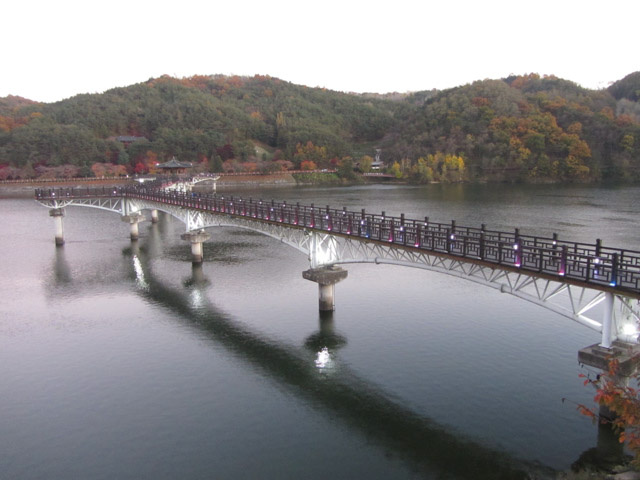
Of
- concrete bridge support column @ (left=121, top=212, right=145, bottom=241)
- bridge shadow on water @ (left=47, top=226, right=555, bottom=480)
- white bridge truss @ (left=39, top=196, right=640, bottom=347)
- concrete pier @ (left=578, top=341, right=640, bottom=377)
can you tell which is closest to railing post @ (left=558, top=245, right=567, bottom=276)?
white bridge truss @ (left=39, top=196, right=640, bottom=347)

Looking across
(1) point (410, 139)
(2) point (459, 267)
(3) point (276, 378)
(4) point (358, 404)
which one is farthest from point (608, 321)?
(1) point (410, 139)

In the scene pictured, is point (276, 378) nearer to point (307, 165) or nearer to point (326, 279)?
point (326, 279)

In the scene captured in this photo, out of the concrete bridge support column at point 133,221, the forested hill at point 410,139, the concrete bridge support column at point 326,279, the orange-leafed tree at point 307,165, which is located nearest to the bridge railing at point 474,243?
the concrete bridge support column at point 326,279

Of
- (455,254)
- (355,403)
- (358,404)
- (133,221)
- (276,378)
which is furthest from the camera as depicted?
(133,221)

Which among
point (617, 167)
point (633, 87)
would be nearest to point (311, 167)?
point (617, 167)

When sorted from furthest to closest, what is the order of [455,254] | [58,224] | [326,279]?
[58,224] < [326,279] < [455,254]

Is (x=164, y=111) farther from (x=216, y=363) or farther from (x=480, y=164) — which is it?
(x=216, y=363)

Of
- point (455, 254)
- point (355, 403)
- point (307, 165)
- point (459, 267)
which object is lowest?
point (355, 403)

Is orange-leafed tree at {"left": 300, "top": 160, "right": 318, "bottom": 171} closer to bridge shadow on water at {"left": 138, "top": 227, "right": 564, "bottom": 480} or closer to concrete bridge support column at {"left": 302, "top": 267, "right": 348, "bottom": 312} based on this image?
bridge shadow on water at {"left": 138, "top": 227, "right": 564, "bottom": 480}
